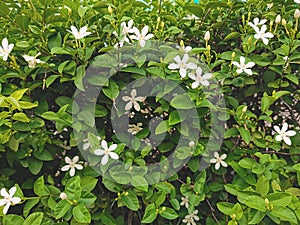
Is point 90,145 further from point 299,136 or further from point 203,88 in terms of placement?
point 299,136

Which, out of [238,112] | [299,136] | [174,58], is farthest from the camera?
[299,136]

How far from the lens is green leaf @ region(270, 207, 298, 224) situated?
1153 millimetres

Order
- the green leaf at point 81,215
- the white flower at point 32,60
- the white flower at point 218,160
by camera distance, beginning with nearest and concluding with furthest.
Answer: the green leaf at point 81,215 → the white flower at point 32,60 → the white flower at point 218,160

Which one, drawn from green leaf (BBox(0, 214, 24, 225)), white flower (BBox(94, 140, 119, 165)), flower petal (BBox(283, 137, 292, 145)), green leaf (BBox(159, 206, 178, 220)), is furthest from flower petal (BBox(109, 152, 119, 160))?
flower petal (BBox(283, 137, 292, 145))

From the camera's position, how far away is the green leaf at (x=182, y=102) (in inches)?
48.1

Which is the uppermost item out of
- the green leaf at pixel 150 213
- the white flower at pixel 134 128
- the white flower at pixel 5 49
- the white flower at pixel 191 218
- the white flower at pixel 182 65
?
the white flower at pixel 5 49

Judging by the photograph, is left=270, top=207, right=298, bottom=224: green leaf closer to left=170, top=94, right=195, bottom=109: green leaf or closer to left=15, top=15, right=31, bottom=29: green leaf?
left=170, top=94, right=195, bottom=109: green leaf

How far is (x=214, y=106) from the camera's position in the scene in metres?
1.26

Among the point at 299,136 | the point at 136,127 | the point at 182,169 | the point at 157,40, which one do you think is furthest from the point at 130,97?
the point at 299,136

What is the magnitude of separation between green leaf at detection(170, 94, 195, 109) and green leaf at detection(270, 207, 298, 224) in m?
0.39

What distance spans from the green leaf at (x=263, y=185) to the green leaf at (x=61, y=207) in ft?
1.85

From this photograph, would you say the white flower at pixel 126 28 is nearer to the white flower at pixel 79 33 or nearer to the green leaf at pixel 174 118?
the white flower at pixel 79 33

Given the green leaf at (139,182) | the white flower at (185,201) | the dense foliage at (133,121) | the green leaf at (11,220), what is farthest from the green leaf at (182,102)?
the green leaf at (11,220)

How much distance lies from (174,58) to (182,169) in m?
0.42
